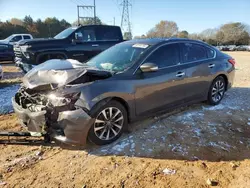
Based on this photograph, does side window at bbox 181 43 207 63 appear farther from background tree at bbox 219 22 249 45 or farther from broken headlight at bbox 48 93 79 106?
background tree at bbox 219 22 249 45

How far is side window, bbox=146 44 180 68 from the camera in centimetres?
421

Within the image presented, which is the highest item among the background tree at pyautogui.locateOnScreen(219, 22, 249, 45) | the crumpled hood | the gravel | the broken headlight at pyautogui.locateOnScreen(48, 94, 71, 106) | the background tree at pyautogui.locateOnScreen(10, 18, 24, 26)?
the background tree at pyautogui.locateOnScreen(10, 18, 24, 26)

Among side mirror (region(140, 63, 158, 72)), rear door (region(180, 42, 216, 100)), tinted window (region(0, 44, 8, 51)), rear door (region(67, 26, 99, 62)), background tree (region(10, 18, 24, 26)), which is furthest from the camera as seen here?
background tree (region(10, 18, 24, 26))

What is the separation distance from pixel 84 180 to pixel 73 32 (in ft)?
23.1

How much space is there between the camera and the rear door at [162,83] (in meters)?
3.95

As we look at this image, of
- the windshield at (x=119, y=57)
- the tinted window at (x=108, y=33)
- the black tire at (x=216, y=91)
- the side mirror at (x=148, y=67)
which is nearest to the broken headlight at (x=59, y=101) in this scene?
the windshield at (x=119, y=57)

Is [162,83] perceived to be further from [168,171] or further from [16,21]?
[16,21]

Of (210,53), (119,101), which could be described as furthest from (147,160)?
(210,53)

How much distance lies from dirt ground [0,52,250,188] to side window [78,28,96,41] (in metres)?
5.27

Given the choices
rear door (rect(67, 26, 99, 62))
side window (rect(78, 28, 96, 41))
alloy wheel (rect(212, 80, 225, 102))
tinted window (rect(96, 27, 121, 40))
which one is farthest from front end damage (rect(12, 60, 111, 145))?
tinted window (rect(96, 27, 121, 40))

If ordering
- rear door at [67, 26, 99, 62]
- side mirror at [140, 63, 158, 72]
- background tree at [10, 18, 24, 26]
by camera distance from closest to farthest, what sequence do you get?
1. side mirror at [140, 63, 158, 72]
2. rear door at [67, 26, 99, 62]
3. background tree at [10, 18, 24, 26]

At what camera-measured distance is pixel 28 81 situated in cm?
379

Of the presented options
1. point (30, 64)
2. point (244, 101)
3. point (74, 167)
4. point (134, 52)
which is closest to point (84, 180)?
point (74, 167)

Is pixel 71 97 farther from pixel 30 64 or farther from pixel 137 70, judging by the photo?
pixel 30 64
